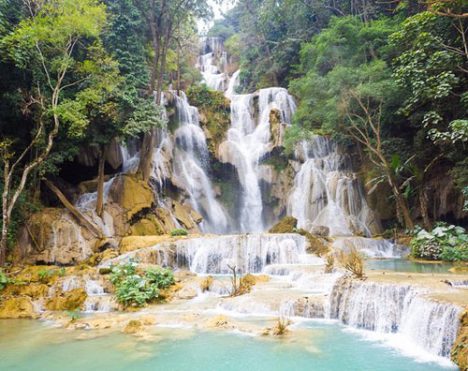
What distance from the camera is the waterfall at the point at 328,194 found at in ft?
64.6

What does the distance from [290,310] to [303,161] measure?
1488cm

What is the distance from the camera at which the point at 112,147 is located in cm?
2033

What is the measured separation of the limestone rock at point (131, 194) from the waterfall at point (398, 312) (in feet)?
38.5

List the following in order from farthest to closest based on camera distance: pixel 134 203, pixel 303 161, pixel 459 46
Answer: pixel 303 161 < pixel 134 203 < pixel 459 46

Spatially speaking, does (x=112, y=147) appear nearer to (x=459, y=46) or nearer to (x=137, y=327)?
(x=137, y=327)

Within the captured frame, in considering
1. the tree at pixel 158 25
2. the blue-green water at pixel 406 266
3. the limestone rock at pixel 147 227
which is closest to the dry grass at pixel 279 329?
the blue-green water at pixel 406 266

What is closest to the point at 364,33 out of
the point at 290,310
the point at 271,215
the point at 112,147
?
the point at 271,215

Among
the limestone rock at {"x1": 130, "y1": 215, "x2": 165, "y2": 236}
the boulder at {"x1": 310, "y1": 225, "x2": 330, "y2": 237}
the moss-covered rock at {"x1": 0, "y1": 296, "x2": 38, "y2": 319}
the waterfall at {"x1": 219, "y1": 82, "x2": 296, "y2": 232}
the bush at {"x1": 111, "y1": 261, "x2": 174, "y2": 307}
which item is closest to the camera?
the moss-covered rock at {"x1": 0, "y1": 296, "x2": 38, "y2": 319}

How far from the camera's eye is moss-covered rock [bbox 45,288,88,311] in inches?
401

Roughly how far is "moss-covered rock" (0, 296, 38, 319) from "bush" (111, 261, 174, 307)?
6.95 ft

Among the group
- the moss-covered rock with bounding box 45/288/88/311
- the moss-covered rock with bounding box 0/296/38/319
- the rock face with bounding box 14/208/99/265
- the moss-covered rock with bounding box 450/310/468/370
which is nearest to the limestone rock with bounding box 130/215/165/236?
the rock face with bounding box 14/208/99/265

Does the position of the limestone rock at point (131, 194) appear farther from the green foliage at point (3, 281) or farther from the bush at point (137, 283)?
the green foliage at point (3, 281)

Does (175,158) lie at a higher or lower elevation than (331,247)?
higher

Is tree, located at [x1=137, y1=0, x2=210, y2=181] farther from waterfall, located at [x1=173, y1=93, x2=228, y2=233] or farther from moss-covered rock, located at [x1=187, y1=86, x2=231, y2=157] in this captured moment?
moss-covered rock, located at [x1=187, y1=86, x2=231, y2=157]
